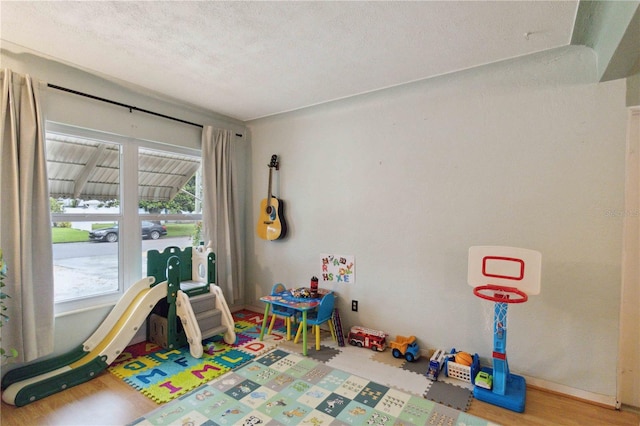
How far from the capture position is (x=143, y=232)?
9.84ft

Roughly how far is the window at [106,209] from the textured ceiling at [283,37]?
2.19 feet

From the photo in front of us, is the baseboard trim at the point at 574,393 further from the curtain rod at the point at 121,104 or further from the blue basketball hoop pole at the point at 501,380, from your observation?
the curtain rod at the point at 121,104

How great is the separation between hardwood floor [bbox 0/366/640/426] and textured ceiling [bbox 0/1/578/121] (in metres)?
2.36

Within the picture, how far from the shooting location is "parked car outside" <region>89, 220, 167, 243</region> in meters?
2.67

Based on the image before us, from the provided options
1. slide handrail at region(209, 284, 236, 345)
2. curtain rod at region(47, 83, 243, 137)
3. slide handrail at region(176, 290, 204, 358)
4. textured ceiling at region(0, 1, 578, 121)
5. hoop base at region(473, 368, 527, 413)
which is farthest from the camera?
slide handrail at region(209, 284, 236, 345)

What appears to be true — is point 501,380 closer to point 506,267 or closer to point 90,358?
point 506,267

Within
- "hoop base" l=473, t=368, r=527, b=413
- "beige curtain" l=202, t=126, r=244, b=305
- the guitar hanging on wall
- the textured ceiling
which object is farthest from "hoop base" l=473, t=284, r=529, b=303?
"beige curtain" l=202, t=126, r=244, b=305

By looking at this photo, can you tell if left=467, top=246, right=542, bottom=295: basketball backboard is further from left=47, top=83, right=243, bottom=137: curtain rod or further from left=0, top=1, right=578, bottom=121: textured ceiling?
left=47, top=83, right=243, bottom=137: curtain rod

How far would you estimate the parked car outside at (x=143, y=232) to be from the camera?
2.67 m

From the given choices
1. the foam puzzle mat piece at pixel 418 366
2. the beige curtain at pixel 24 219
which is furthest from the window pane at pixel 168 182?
the foam puzzle mat piece at pixel 418 366

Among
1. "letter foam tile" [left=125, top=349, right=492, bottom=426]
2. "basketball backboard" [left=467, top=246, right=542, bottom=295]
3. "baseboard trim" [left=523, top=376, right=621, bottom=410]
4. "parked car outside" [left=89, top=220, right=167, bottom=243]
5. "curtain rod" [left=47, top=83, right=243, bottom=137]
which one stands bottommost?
"letter foam tile" [left=125, top=349, right=492, bottom=426]

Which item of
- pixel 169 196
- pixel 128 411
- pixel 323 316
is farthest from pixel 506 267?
pixel 169 196

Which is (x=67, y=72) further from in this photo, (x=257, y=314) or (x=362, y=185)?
(x=257, y=314)

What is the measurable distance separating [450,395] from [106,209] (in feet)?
10.4
